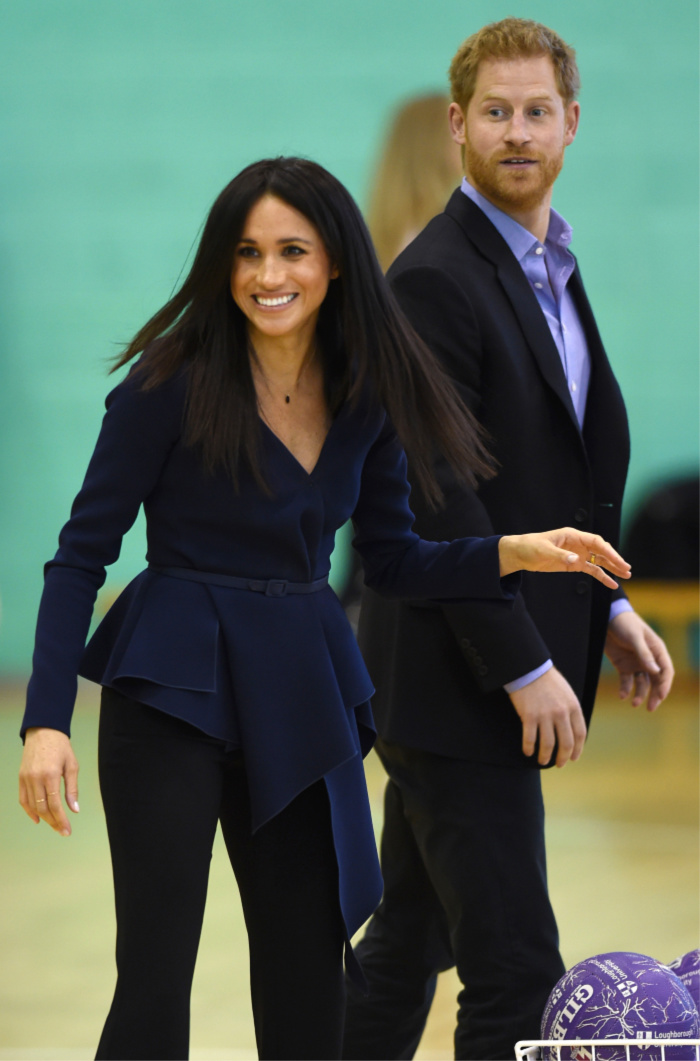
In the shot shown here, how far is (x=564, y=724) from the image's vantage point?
1.94m

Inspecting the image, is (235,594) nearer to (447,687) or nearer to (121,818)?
(121,818)

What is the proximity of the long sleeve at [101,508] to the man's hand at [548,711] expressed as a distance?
650 mm

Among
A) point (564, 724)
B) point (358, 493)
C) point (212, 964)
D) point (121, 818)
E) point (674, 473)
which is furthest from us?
point (674, 473)

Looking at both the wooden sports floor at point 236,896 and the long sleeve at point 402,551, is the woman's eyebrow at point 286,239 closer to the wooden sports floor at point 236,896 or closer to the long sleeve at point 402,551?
the long sleeve at point 402,551

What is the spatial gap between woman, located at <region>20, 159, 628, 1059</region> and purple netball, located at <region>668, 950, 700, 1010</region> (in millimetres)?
491

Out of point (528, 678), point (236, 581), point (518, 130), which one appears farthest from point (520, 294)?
point (236, 581)

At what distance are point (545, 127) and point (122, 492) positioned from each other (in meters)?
0.93

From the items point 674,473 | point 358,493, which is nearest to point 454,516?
point 358,493

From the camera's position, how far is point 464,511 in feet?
6.36

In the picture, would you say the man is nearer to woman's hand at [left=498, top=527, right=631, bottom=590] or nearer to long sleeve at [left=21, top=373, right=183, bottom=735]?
woman's hand at [left=498, top=527, right=631, bottom=590]

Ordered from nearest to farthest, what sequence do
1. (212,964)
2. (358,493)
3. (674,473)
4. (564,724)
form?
(358,493) < (564,724) < (212,964) < (674,473)

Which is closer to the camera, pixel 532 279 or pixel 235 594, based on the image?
pixel 235 594

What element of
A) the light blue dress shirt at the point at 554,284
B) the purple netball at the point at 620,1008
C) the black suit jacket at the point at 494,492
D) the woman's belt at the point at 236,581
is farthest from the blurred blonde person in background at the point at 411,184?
the purple netball at the point at 620,1008

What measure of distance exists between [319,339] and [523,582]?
54cm
